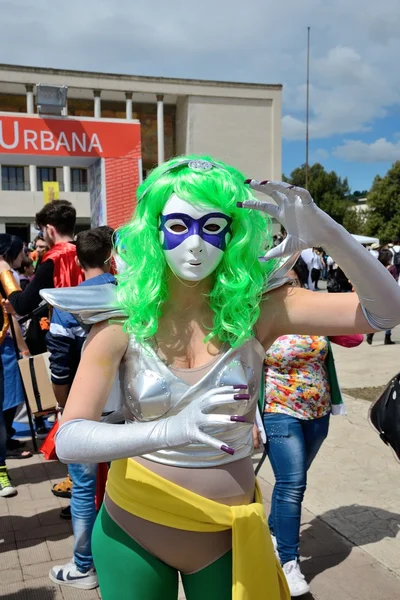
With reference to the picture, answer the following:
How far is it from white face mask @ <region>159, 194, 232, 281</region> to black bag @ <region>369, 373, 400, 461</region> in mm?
1091

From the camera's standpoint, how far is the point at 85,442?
4.39ft

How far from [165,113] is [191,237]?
141ft

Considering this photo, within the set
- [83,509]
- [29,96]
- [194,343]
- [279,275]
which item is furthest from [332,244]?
[29,96]

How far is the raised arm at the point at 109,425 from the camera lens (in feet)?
4.15

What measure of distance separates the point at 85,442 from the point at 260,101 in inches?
1659

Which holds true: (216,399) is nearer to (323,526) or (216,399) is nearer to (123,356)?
(123,356)

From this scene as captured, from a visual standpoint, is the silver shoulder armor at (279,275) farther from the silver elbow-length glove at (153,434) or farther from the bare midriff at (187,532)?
the silver elbow-length glove at (153,434)

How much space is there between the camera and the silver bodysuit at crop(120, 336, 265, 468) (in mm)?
1532

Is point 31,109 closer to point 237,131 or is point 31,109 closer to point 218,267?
point 237,131

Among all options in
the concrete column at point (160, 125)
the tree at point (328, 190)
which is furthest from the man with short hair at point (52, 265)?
the tree at point (328, 190)

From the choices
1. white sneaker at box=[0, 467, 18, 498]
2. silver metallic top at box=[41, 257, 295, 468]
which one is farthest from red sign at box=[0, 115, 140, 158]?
silver metallic top at box=[41, 257, 295, 468]

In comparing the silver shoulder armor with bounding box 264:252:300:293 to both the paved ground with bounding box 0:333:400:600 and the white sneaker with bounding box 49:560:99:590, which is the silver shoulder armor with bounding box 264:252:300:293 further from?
the white sneaker with bounding box 49:560:99:590

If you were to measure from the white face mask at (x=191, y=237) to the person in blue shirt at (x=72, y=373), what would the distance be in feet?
3.92

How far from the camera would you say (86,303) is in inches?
62.3
